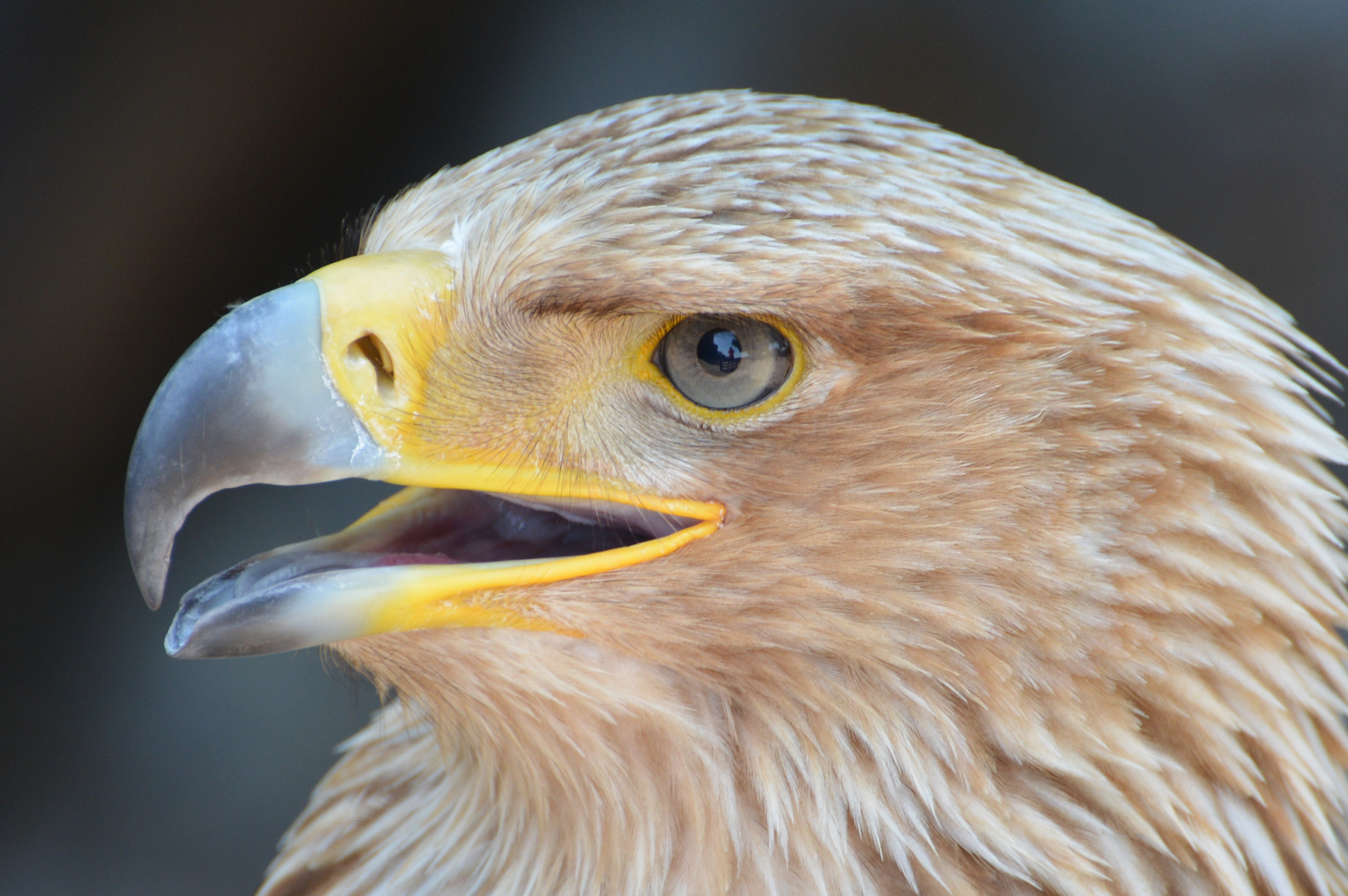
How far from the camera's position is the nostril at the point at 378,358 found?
100cm

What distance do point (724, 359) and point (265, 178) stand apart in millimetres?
1856

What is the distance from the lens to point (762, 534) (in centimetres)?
103

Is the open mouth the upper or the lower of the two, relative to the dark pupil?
lower

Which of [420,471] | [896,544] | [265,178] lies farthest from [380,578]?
[265,178]

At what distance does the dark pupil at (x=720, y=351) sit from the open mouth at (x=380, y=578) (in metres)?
0.14

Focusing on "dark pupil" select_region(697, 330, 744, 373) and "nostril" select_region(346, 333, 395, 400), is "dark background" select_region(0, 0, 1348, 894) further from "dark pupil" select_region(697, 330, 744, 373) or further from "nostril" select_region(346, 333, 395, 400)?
"dark pupil" select_region(697, 330, 744, 373)

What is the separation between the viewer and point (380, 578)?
99 centimetres

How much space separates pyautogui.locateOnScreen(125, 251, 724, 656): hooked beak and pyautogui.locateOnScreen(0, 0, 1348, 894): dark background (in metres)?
1.58

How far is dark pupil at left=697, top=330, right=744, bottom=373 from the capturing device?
1.01 meters

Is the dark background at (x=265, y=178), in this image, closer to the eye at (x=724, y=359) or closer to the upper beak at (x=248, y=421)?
the upper beak at (x=248, y=421)

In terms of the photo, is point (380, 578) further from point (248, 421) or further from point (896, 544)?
point (896, 544)

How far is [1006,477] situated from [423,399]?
53 centimetres

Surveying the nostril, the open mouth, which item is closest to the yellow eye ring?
the open mouth

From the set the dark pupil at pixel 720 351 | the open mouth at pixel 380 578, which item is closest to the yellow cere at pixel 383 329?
the open mouth at pixel 380 578
